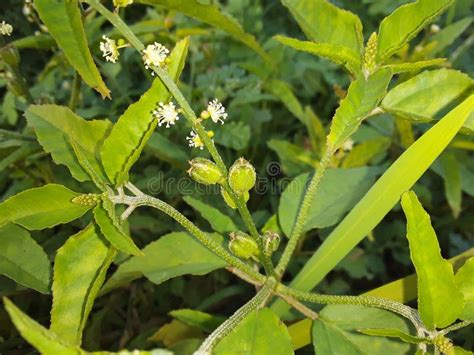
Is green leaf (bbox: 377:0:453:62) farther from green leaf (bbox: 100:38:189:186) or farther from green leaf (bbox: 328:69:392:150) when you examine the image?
green leaf (bbox: 100:38:189:186)

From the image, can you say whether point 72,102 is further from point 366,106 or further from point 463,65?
point 463,65

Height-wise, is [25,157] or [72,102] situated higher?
[72,102]

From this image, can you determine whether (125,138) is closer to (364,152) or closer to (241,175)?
(241,175)

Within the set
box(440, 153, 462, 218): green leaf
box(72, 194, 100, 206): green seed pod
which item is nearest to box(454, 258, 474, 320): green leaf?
box(72, 194, 100, 206): green seed pod

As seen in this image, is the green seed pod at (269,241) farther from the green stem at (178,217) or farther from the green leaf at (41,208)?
the green leaf at (41,208)

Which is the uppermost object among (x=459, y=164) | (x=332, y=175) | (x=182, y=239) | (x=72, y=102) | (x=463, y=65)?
(x=463, y=65)

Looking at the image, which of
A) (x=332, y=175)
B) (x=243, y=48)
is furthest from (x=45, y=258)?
(x=243, y=48)
